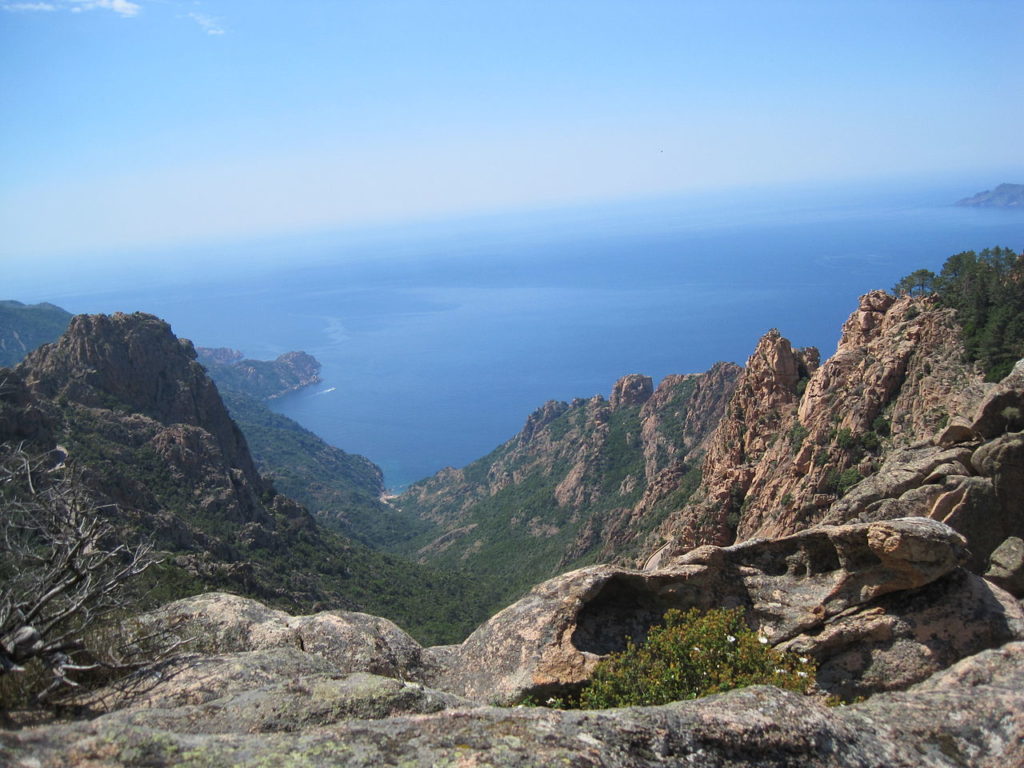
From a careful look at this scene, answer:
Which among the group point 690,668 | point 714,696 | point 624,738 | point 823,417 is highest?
point 624,738

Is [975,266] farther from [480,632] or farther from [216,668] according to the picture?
[216,668]

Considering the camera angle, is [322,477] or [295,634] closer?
[295,634]

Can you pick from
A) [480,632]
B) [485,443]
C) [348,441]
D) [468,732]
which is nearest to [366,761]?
[468,732]

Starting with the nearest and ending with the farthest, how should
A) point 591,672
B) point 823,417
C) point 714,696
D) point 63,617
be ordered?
point 63,617, point 714,696, point 591,672, point 823,417

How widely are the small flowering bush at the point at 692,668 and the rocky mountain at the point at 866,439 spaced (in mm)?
8358

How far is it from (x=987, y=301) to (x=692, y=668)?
35199mm

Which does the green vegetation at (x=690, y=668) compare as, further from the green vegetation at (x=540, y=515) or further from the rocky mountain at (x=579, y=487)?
the green vegetation at (x=540, y=515)

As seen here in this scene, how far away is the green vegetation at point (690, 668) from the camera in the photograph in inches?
377

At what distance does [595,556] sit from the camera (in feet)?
182

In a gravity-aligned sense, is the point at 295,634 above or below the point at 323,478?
above

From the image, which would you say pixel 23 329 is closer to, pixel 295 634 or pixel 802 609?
pixel 295 634

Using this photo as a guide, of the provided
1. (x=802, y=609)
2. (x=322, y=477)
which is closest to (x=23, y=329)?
(x=322, y=477)

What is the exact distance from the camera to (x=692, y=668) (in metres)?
10.1

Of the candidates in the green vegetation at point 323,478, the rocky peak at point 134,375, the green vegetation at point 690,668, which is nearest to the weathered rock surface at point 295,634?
the green vegetation at point 690,668
